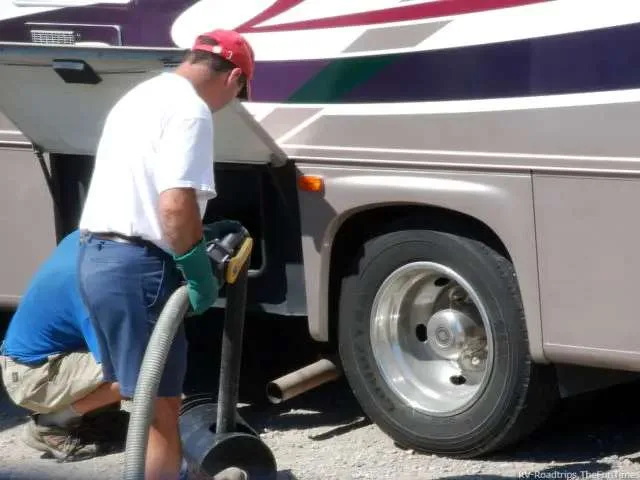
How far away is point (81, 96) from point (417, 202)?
1.52m

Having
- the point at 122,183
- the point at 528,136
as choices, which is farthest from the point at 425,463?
the point at 122,183

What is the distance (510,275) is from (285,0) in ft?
4.86

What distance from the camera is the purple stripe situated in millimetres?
5371

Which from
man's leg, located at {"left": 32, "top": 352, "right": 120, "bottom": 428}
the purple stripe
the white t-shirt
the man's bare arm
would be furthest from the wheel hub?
the man's bare arm

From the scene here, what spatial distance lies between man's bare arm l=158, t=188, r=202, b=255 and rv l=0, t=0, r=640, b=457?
1135 mm

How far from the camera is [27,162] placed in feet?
19.4

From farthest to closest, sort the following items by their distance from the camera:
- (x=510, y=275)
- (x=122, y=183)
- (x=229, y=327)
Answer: (x=510, y=275) < (x=229, y=327) < (x=122, y=183)

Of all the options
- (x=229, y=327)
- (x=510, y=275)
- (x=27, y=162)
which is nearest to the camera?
(x=229, y=327)

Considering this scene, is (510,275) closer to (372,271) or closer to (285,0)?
(372,271)

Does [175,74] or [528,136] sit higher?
[175,74]

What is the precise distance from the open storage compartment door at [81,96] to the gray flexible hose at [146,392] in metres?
1.33

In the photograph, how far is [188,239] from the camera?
404 cm

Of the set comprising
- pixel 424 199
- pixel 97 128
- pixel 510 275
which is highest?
pixel 97 128

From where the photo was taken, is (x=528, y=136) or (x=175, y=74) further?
(x=528, y=136)
